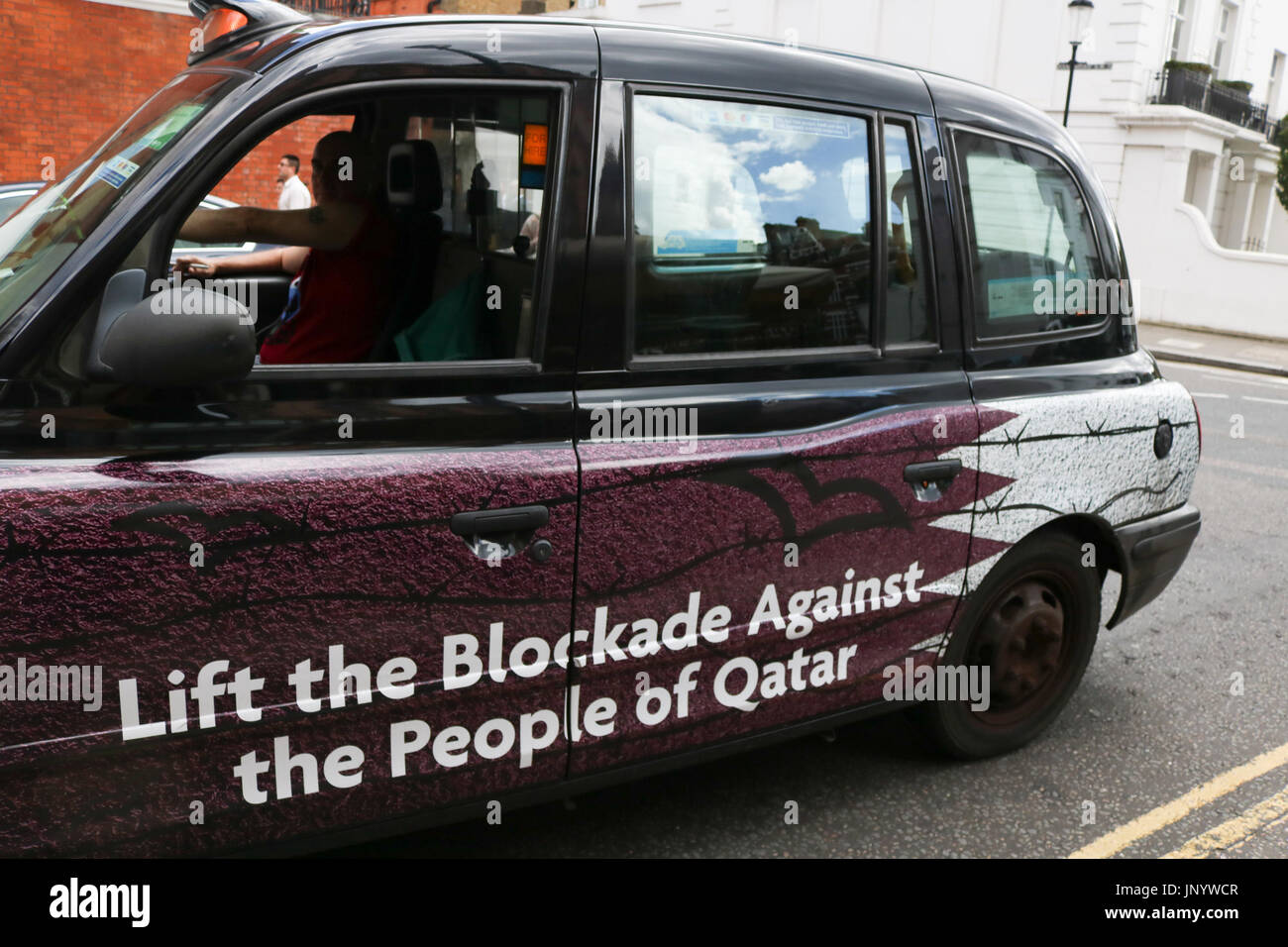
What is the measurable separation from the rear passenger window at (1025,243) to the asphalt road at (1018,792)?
141 centimetres

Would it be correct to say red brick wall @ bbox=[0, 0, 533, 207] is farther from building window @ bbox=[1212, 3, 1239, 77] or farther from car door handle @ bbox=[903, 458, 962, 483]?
building window @ bbox=[1212, 3, 1239, 77]

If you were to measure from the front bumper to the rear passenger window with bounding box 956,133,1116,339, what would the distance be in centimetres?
75

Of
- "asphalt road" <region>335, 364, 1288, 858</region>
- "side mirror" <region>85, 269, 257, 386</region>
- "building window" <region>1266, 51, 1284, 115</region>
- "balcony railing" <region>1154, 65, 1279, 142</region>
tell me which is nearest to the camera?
"side mirror" <region>85, 269, 257, 386</region>

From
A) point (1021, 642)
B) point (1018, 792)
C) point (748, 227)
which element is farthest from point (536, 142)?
point (1018, 792)

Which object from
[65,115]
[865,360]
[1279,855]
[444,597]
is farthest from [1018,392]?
[65,115]

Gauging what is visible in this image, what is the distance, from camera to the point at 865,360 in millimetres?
3086

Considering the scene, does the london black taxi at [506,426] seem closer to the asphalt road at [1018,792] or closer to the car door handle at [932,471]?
the car door handle at [932,471]

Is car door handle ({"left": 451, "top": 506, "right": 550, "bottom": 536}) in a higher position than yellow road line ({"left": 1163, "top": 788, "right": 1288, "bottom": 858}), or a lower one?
higher

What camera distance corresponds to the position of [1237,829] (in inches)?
135

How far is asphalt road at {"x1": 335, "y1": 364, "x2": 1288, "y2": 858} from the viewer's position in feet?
10.6

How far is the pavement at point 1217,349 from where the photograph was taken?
17311 mm

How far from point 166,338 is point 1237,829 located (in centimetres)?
324

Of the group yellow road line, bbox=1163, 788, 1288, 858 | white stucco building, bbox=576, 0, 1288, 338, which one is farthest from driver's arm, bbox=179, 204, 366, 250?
white stucco building, bbox=576, 0, 1288, 338
